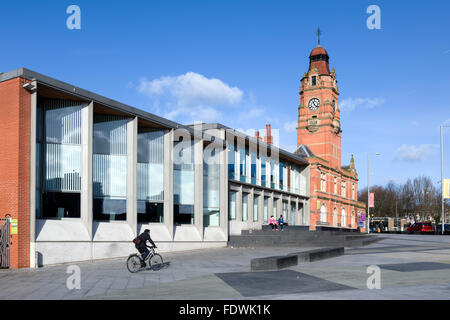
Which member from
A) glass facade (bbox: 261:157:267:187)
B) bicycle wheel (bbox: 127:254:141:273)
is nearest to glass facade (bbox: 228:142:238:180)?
glass facade (bbox: 261:157:267:187)

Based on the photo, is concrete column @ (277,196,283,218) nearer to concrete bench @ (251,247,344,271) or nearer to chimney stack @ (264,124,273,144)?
chimney stack @ (264,124,273,144)

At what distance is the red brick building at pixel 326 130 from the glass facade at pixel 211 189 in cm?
4058

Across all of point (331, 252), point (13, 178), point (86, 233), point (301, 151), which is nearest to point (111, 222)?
point (86, 233)

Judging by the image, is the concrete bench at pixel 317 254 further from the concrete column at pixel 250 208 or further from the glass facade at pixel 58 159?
the concrete column at pixel 250 208

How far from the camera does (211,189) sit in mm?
31406

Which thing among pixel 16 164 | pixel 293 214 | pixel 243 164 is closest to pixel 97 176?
pixel 16 164

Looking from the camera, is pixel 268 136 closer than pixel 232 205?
No

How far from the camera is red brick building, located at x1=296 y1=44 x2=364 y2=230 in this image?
74.1 m

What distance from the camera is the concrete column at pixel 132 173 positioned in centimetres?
2422

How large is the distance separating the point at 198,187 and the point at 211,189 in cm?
229

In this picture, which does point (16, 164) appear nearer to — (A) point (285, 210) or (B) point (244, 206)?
(B) point (244, 206)

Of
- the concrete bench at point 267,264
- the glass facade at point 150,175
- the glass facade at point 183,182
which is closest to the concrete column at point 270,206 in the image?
the glass facade at point 183,182

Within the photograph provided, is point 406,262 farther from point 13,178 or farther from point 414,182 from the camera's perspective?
point 414,182

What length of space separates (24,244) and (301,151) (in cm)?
5797
